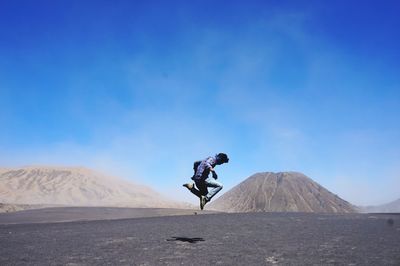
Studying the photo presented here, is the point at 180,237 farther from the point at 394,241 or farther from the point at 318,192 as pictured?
the point at 318,192

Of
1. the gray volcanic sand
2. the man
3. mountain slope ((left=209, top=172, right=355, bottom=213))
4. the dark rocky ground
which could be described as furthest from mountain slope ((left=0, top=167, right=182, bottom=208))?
the man

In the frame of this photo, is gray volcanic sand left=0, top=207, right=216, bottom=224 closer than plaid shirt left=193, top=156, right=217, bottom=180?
No

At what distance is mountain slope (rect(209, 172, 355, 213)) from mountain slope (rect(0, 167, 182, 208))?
14.0 meters

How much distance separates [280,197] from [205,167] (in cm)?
6053

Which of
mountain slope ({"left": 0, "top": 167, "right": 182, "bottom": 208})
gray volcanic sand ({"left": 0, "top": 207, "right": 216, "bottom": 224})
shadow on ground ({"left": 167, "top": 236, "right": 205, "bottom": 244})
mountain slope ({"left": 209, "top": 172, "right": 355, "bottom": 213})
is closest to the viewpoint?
shadow on ground ({"left": 167, "top": 236, "right": 205, "bottom": 244})

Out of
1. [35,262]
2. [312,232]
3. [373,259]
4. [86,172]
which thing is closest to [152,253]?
[35,262]

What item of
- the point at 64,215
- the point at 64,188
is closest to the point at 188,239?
the point at 64,215

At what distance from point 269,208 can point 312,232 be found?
189 ft

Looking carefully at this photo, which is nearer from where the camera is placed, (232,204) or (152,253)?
(152,253)

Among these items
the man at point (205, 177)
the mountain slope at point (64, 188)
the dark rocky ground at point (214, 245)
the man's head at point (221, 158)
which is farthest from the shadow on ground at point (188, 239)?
the mountain slope at point (64, 188)

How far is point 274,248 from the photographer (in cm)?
781

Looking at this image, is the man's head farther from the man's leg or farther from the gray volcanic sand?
the gray volcanic sand

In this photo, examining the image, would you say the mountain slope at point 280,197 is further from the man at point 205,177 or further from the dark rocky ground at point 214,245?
the man at point 205,177

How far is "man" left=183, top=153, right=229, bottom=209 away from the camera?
374 inches
